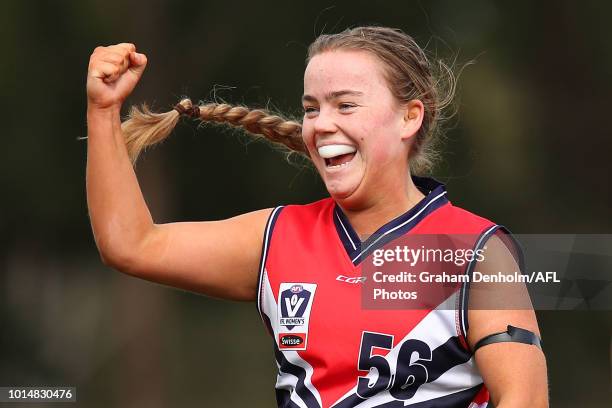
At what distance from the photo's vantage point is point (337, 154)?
310cm

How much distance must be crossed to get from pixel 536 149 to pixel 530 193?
445 millimetres

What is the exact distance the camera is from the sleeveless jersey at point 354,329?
9.76ft

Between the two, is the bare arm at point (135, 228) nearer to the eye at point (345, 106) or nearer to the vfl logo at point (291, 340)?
the vfl logo at point (291, 340)

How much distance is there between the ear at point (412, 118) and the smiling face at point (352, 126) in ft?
0.09

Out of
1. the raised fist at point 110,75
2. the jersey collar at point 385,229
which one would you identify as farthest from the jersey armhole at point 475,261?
the raised fist at point 110,75

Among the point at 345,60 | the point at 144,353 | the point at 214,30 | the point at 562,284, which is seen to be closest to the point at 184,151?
the point at 214,30

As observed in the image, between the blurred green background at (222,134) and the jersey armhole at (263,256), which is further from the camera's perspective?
the blurred green background at (222,134)

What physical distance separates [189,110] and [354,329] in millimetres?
792

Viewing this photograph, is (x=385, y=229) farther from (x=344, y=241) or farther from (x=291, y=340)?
(x=291, y=340)

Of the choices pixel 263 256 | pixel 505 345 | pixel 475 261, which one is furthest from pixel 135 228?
pixel 505 345

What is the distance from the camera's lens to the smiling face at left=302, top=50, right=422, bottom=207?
309 cm

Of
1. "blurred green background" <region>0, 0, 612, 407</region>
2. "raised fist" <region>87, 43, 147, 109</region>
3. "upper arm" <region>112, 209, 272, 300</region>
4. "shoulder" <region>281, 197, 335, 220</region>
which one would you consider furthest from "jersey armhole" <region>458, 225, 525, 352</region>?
"blurred green background" <region>0, 0, 612, 407</region>

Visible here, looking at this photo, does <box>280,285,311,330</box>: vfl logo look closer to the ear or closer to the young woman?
the young woman

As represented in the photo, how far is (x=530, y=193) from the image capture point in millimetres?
10219
